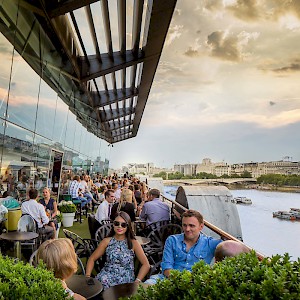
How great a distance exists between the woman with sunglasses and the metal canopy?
4.08 meters

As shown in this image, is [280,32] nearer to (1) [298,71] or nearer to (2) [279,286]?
(1) [298,71]

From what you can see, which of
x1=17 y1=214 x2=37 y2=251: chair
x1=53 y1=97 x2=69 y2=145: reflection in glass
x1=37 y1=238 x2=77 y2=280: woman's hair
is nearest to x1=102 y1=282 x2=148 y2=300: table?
x1=37 y1=238 x2=77 y2=280: woman's hair

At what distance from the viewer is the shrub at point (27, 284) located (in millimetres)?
1243

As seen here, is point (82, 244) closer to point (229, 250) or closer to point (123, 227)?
point (123, 227)

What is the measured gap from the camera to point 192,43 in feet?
49.2

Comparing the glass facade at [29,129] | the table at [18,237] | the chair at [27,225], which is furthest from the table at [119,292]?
the glass facade at [29,129]

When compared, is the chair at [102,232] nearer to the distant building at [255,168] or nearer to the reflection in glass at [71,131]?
the reflection in glass at [71,131]

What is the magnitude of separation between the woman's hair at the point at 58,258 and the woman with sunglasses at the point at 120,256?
1.05 metres

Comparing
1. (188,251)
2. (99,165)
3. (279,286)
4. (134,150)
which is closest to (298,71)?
(99,165)

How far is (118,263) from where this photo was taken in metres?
3.12

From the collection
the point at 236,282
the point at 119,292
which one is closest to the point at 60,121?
the point at 119,292

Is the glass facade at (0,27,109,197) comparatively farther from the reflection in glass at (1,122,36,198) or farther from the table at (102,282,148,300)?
the table at (102,282,148,300)

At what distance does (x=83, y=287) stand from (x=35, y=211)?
10.5 ft

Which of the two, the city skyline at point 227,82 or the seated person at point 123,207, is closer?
the seated person at point 123,207
